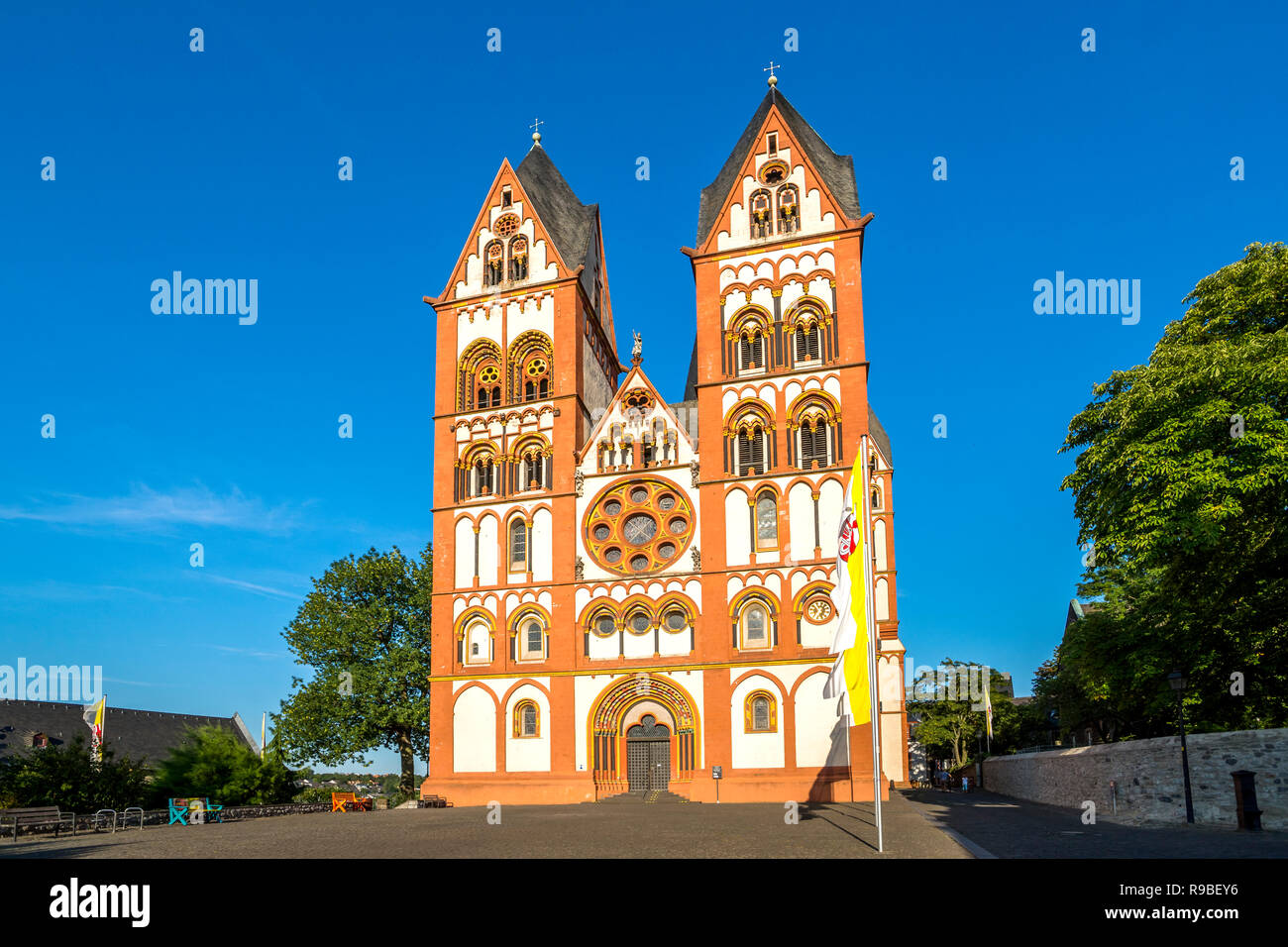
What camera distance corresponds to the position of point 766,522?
4084cm

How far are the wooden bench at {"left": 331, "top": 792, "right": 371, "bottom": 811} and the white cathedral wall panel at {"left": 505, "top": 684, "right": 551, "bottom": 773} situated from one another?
7016 millimetres

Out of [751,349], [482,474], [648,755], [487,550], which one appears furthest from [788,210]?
[648,755]

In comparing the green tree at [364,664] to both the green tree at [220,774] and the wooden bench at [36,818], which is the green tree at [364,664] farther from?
the wooden bench at [36,818]

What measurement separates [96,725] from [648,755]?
2861 cm

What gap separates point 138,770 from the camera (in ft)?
112

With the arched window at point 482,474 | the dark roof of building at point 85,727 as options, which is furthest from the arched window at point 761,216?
the dark roof of building at point 85,727

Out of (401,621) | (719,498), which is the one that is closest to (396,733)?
(401,621)

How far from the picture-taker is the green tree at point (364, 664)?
47.3 meters

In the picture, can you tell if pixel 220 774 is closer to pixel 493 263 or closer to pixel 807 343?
pixel 493 263

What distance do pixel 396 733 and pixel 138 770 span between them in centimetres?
1662

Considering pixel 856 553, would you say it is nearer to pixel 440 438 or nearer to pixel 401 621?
Result: pixel 440 438

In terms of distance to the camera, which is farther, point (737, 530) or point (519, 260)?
point (519, 260)

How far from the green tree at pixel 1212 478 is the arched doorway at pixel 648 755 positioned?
62.5 ft

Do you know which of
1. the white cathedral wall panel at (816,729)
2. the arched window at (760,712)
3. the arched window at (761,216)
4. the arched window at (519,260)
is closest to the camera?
the white cathedral wall panel at (816,729)
